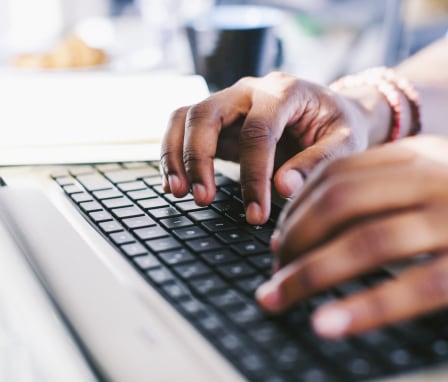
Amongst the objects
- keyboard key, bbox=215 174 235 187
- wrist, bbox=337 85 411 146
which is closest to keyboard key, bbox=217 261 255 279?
keyboard key, bbox=215 174 235 187

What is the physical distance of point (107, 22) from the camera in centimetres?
163

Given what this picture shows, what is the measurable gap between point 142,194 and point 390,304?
0.97 ft

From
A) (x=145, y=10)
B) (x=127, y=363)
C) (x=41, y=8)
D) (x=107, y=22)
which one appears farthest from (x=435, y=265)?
(x=41, y=8)

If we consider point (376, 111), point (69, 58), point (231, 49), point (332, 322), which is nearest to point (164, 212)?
point (332, 322)

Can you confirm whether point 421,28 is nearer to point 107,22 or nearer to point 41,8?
point 107,22

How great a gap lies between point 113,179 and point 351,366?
1.22ft

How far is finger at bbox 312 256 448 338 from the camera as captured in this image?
11.7 inches

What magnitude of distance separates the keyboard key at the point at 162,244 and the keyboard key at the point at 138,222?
1.4 inches

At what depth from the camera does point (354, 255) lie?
319 millimetres

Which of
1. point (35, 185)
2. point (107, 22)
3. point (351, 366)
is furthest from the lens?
point (107, 22)

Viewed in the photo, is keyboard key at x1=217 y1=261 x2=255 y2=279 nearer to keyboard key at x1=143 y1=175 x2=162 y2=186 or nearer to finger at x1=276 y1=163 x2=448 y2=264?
finger at x1=276 y1=163 x2=448 y2=264

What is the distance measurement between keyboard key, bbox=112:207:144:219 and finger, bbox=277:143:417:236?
0.54 ft

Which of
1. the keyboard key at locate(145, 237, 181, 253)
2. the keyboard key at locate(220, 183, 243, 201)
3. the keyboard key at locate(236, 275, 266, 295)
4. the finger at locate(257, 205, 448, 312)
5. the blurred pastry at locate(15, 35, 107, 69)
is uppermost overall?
the finger at locate(257, 205, 448, 312)

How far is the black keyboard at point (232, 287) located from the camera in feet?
0.94
